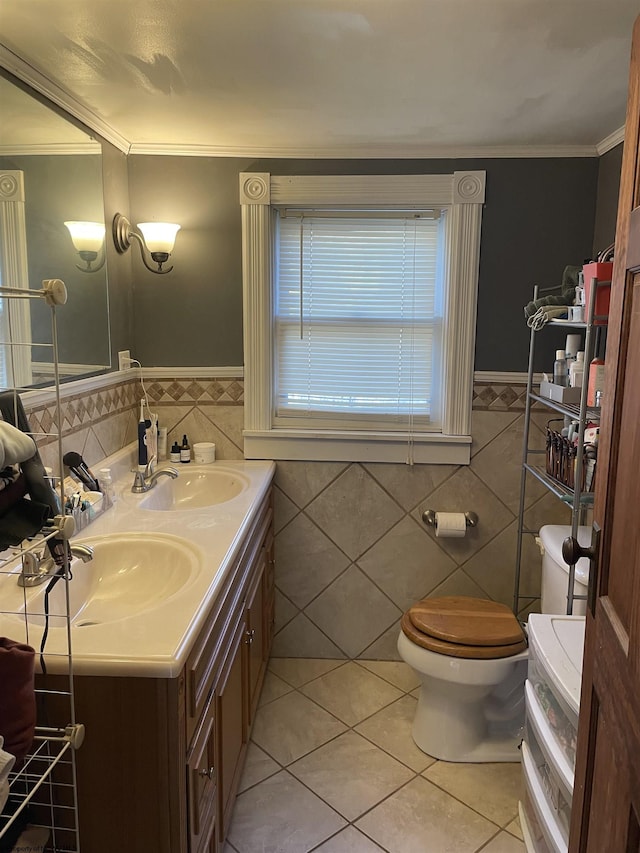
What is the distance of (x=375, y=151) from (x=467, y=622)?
189cm

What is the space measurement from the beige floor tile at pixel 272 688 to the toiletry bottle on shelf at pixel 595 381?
1697 millimetres

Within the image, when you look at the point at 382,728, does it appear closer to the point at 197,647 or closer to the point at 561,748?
the point at 561,748

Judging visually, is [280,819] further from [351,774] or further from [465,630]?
[465,630]

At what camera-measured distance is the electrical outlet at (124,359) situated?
2613 mm

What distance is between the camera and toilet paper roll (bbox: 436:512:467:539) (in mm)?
2754

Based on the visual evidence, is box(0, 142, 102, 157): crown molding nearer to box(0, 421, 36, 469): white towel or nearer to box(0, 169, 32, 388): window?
box(0, 169, 32, 388): window

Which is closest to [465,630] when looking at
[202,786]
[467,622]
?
[467,622]

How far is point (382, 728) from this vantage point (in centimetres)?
249

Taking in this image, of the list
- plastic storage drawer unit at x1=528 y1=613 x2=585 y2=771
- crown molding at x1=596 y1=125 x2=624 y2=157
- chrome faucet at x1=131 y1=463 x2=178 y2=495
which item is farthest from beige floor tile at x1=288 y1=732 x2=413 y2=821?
crown molding at x1=596 y1=125 x2=624 y2=157

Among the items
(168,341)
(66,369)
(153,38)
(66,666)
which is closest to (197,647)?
(66,666)

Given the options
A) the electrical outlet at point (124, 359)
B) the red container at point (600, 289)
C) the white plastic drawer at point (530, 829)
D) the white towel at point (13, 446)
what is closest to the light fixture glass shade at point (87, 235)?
the electrical outlet at point (124, 359)

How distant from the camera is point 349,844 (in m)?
1.95

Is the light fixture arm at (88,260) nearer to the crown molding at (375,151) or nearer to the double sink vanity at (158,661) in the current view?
the crown molding at (375,151)

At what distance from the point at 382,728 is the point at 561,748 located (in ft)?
3.52
